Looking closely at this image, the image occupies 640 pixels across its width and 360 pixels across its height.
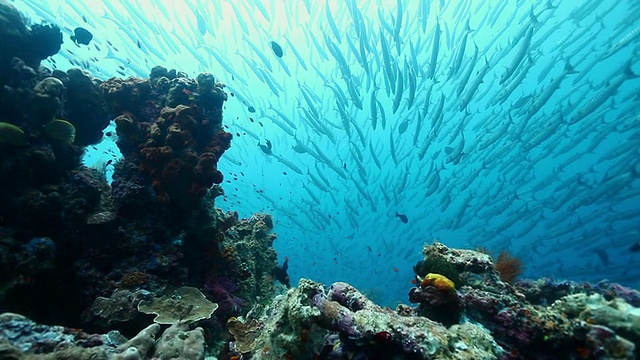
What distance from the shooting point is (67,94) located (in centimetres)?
613

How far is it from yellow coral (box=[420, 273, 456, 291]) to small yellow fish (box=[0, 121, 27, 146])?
20.8 feet

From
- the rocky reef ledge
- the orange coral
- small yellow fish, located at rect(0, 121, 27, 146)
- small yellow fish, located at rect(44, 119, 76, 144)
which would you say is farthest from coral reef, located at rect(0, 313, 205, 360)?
the orange coral

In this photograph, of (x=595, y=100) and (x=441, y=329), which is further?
(x=595, y=100)

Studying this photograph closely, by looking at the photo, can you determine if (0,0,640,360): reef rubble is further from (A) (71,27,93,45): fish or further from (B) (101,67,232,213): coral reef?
(A) (71,27,93,45): fish

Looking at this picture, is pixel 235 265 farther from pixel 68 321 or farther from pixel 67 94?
pixel 67 94

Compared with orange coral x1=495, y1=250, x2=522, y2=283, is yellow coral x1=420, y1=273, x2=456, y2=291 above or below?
below

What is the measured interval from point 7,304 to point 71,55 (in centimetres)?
1043

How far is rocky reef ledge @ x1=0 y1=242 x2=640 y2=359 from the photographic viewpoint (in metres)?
2.27

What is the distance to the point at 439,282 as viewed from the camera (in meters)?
3.36

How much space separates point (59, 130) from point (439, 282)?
662 cm

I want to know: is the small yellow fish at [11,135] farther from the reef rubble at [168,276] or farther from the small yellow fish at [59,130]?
the small yellow fish at [59,130]

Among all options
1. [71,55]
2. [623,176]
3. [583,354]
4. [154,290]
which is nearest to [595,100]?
[623,176]

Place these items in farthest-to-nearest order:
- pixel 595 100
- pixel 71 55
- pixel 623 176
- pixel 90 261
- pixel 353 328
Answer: pixel 623 176 < pixel 595 100 < pixel 71 55 < pixel 90 261 < pixel 353 328

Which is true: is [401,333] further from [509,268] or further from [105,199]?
[105,199]
